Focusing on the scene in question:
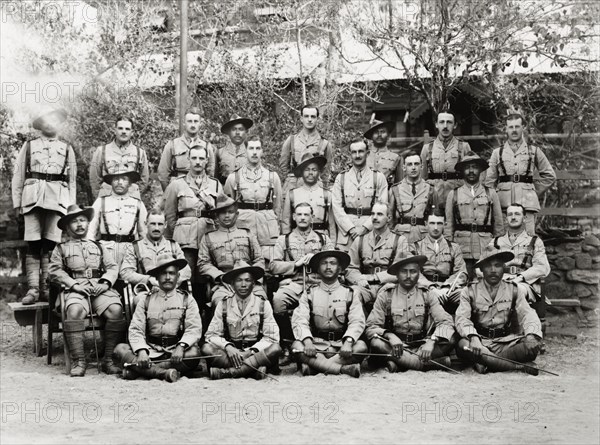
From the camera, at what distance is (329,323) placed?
7.63m

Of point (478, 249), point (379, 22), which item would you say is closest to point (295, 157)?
point (478, 249)

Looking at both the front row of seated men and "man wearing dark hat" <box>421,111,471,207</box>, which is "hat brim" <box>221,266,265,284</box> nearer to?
the front row of seated men

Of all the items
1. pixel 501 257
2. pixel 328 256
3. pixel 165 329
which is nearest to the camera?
pixel 165 329

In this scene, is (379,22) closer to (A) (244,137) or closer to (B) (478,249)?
(A) (244,137)

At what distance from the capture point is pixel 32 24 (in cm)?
1203

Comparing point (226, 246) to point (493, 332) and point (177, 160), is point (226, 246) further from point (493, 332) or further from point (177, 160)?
point (493, 332)

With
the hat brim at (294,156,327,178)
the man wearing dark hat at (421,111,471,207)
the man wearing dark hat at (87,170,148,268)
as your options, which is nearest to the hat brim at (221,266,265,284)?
the man wearing dark hat at (87,170,148,268)

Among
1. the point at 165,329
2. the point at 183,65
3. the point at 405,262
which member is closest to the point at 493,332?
the point at 405,262

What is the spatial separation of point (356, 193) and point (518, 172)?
1.87 metres

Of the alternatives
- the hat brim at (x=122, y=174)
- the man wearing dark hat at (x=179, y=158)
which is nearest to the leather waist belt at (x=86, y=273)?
the hat brim at (x=122, y=174)

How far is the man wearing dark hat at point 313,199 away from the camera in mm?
8734

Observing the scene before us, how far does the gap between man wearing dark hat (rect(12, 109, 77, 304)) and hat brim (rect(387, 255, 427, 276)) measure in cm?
366

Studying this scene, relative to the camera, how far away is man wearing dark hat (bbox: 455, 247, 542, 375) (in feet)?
24.2

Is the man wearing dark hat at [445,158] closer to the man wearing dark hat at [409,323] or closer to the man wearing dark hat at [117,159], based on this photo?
the man wearing dark hat at [409,323]
